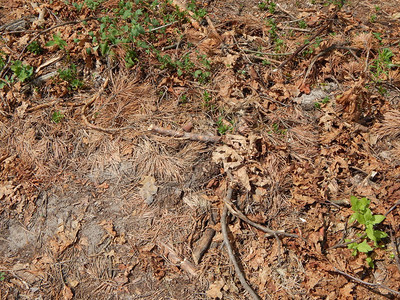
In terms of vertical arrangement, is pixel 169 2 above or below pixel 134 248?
above

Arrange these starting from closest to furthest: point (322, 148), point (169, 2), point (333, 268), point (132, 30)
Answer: point (333, 268) → point (322, 148) → point (132, 30) → point (169, 2)

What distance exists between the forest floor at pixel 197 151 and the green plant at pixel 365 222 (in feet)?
0.04

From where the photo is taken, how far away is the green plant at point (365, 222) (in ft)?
9.05

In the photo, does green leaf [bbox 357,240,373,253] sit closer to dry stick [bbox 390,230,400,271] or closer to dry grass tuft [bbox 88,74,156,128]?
dry stick [bbox 390,230,400,271]

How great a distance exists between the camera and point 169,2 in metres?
4.09

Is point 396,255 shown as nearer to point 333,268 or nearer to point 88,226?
point 333,268

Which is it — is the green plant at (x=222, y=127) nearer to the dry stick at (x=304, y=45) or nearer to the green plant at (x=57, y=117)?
the dry stick at (x=304, y=45)

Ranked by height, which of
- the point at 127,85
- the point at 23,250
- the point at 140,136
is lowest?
the point at 23,250

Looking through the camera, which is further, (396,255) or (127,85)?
(127,85)

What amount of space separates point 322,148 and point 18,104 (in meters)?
3.22

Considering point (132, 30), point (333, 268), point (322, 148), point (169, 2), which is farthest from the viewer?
point (169, 2)

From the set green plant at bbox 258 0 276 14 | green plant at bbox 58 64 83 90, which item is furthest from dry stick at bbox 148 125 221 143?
green plant at bbox 258 0 276 14

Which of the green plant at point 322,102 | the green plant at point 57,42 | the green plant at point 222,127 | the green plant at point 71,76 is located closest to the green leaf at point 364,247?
the green plant at point 322,102

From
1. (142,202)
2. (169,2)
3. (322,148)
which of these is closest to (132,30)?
(169,2)
